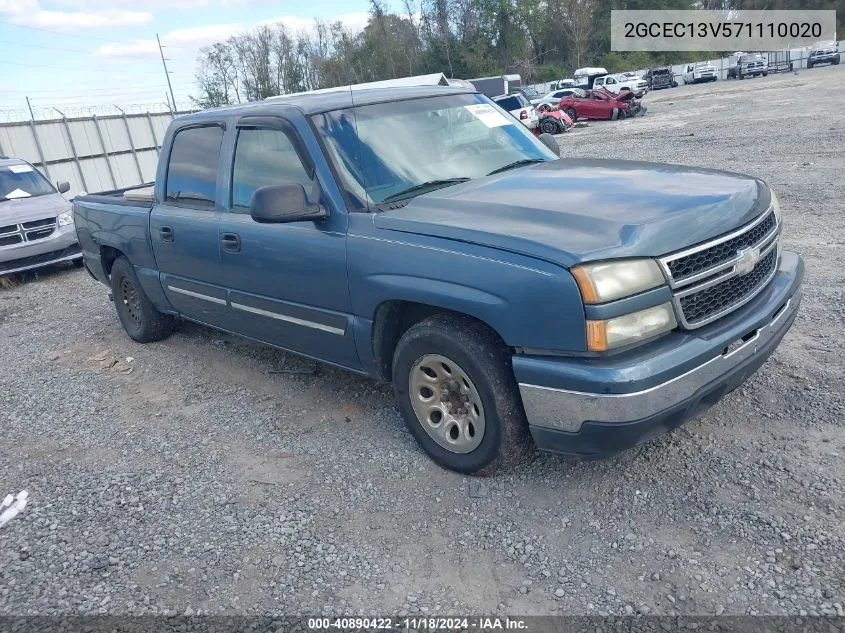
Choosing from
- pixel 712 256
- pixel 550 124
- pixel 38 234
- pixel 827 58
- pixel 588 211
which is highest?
pixel 588 211

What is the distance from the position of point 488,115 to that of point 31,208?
307 inches

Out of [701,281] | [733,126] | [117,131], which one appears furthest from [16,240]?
[733,126]

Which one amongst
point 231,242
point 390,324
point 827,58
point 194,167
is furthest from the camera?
point 827,58

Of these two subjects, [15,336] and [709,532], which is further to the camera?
[15,336]

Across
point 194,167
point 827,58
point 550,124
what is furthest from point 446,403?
point 827,58

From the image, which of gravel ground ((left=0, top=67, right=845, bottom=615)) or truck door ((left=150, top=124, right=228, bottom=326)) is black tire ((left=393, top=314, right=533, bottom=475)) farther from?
truck door ((left=150, top=124, right=228, bottom=326))

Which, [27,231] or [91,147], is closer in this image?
[27,231]

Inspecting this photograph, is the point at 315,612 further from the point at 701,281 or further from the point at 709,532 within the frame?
the point at 701,281

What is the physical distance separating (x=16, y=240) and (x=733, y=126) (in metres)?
16.8

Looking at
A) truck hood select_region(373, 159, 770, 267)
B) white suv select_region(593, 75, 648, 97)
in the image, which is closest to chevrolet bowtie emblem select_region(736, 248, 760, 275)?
truck hood select_region(373, 159, 770, 267)

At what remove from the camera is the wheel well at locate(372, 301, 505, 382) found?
141 inches

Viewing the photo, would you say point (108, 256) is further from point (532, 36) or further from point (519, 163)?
point (532, 36)

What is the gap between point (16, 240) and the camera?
369 inches

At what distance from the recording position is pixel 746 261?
3.17 m
